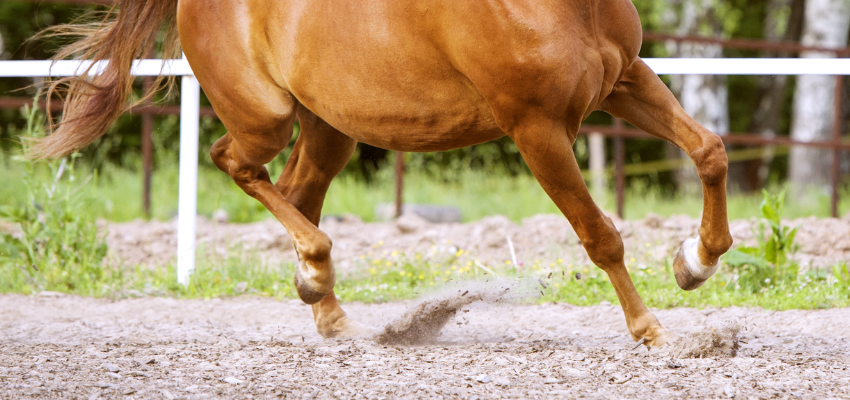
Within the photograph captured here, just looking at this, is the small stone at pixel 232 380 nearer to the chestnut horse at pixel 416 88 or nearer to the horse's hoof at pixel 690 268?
the chestnut horse at pixel 416 88

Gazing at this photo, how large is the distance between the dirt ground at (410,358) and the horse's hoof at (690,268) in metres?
0.17

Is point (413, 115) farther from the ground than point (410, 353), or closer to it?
farther from the ground

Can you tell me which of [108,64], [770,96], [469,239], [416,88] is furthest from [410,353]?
[770,96]

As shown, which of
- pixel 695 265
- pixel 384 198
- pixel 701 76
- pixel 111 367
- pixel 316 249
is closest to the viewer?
pixel 111 367

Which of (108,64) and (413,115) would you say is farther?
(108,64)

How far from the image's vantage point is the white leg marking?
2.67 m

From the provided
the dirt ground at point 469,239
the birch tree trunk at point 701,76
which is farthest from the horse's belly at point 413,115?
the birch tree trunk at point 701,76

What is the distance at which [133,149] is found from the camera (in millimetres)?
11508

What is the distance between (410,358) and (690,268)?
3.31ft

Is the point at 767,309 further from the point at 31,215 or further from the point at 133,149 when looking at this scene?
the point at 133,149

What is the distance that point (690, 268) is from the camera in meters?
2.70

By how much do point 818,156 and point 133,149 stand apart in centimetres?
940

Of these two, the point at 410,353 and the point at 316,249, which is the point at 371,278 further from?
the point at 410,353

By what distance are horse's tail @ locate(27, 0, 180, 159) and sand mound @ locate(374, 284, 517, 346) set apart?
1.37m
